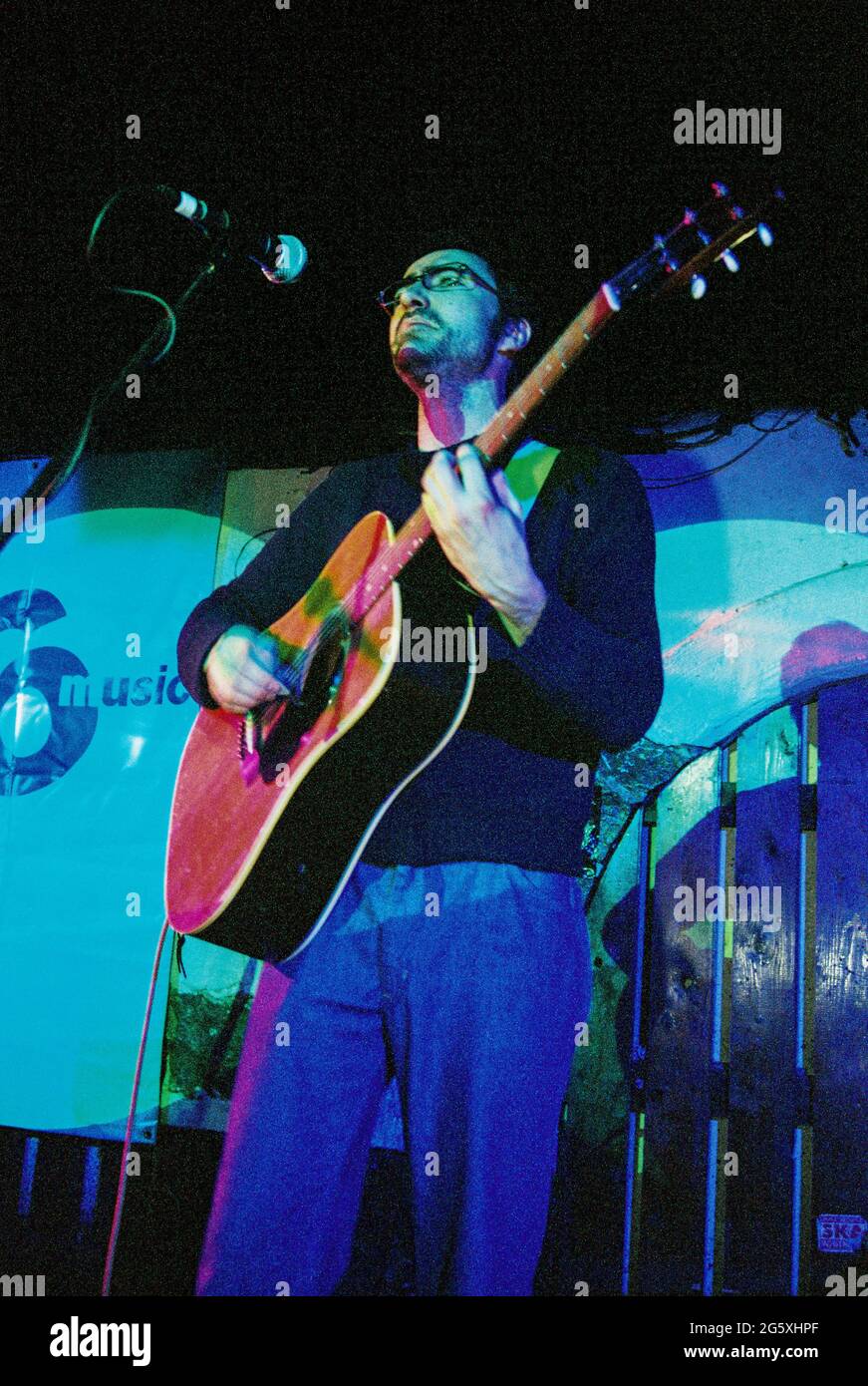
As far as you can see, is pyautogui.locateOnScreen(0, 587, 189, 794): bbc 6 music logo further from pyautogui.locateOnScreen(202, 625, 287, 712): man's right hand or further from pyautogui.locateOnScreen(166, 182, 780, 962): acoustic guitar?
pyautogui.locateOnScreen(166, 182, 780, 962): acoustic guitar

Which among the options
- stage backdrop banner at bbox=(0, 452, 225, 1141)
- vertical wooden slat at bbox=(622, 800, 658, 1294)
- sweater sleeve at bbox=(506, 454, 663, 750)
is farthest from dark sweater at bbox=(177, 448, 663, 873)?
stage backdrop banner at bbox=(0, 452, 225, 1141)

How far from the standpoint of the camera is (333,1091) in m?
2.19

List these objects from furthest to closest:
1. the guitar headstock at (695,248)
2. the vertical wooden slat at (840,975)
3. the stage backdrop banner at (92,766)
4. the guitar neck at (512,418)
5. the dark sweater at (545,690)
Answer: the stage backdrop banner at (92,766) < the vertical wooden slat at (840,975) < the dark sweater at (545,690) < the guitar neck at (512,418) < the guitar headstock at (695,248)

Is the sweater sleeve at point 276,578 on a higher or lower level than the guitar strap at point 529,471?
lower

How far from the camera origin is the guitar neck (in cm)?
202

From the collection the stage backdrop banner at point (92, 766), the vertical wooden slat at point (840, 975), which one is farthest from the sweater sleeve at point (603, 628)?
the stage backdrop banner at point (92, 766)

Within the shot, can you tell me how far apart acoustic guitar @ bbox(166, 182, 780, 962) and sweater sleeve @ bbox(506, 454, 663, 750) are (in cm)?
19

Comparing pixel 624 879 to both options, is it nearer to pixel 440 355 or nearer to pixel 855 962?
pixel 855 962

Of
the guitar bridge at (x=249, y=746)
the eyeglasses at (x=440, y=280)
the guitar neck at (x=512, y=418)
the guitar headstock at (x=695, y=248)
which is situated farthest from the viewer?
the eyeglasses at (x=440, y=280)

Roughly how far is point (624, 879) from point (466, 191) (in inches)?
65.4

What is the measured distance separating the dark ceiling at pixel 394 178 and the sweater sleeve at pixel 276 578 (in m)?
0.45

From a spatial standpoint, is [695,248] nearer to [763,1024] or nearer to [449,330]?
[449,330]

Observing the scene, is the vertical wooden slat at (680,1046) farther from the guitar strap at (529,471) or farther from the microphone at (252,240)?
the microphone at (252,240)

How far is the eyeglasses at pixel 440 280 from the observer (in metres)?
2.60
